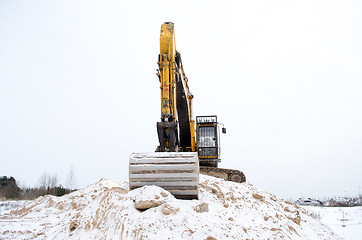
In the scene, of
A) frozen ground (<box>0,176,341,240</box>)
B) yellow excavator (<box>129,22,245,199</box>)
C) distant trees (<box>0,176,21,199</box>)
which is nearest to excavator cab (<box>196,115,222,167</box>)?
yellow excavator (<box>129,22,245,199</box>)

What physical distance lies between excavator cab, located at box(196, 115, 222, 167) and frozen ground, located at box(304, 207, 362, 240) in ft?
26.3

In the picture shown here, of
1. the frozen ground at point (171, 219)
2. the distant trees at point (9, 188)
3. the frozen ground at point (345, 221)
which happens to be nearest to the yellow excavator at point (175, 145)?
the frozen ground at point (171, 219)

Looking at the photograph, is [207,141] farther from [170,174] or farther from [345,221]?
[345,221]

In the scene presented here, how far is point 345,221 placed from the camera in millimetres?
20672

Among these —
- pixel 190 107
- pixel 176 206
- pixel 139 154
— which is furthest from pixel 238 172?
pixel 176 206

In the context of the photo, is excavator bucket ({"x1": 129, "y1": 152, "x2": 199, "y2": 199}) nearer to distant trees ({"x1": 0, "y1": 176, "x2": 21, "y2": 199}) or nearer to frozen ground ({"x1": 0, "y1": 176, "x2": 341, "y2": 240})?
frozen ground ({"x1": 0, "y1": 176, "x2": 341, "y2": 240})

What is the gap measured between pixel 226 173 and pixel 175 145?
15.4ft

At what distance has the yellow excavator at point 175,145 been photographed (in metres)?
6.21

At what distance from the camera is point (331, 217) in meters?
21.9

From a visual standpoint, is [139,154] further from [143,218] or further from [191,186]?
[143,218]

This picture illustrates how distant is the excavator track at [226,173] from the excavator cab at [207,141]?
2.71 ft

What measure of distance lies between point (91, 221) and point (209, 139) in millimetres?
10115

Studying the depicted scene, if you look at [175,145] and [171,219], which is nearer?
[171,219]

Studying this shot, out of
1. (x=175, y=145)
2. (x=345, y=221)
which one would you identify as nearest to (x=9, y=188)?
(x=175, y=145)
